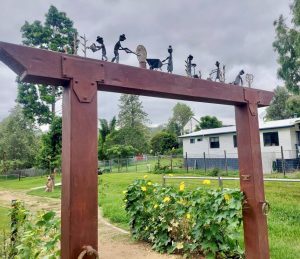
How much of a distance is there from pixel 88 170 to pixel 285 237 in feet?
12.2

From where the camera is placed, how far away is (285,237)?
4.18 meters

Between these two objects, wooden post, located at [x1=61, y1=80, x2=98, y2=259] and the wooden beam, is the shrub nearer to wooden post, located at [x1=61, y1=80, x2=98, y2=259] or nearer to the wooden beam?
wooden post, located at [x1=61, y1=80, x2=98, y2=259]

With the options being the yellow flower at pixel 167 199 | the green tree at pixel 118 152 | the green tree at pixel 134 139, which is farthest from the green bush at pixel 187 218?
the green tree at pixel 134 139

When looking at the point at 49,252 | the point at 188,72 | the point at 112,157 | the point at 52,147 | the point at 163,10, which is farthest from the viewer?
the point at 112,157

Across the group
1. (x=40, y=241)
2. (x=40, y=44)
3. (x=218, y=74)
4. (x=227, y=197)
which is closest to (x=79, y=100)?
(x=218, y=74)

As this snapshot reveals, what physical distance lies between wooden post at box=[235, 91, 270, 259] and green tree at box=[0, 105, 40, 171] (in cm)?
3118

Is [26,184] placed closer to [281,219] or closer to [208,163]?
[208,163]

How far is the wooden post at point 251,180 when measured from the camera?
265cm

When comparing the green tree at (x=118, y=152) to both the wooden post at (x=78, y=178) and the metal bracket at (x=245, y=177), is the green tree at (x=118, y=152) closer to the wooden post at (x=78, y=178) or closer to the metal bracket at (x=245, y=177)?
the metal bracket at (x=245, y=177)

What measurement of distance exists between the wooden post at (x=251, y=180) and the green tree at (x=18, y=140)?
3118 centimetres

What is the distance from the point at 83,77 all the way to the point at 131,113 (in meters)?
36.3

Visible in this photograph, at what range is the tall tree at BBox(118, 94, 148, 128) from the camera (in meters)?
37.7

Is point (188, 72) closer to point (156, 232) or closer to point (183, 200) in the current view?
point (183, 200)

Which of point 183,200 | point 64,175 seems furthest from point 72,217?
point 183,200
